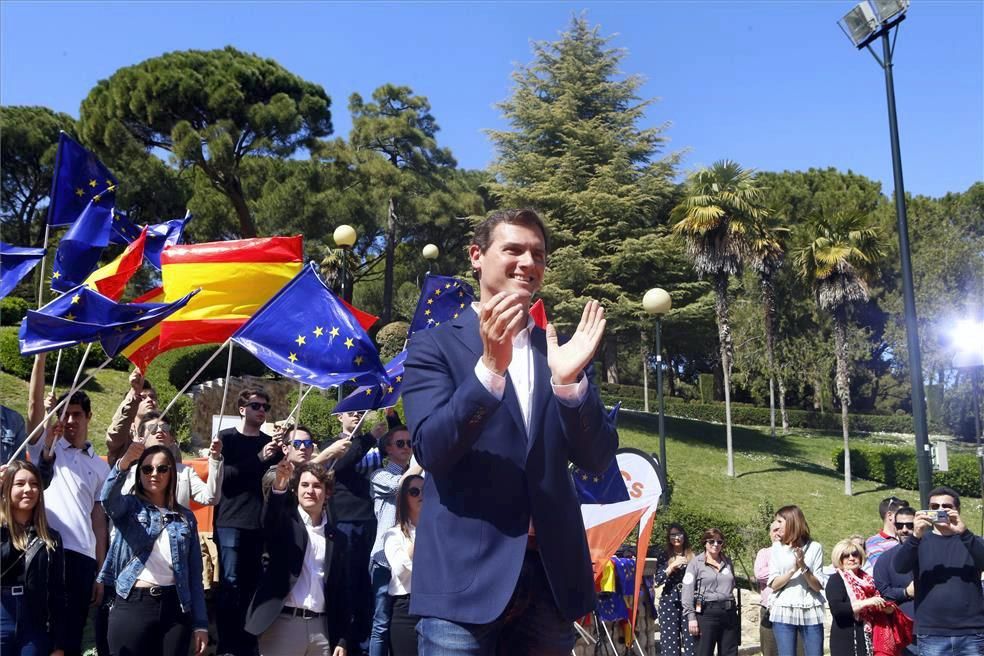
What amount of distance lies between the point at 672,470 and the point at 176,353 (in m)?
12.9

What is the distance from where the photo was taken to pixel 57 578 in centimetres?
504

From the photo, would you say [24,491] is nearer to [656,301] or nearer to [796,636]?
[796,636]

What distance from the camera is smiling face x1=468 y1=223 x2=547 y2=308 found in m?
2.63

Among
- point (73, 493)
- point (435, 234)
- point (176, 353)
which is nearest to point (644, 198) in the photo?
point (435, 234)

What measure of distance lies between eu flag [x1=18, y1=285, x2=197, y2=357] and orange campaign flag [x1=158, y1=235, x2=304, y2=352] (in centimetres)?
129

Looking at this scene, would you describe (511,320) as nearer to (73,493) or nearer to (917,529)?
(73,493)

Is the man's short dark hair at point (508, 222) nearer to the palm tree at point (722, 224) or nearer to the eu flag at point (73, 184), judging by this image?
the eu flag at point (73, 184)

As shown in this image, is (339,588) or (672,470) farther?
(672,470)

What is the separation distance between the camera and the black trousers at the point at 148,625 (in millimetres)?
4918

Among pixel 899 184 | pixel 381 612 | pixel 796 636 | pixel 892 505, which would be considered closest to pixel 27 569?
pixel 381 612

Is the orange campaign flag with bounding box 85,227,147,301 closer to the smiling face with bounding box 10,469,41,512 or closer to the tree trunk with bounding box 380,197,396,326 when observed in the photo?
the smiling face with bounding box 10,469,41,512

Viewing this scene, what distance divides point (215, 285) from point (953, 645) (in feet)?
19.5

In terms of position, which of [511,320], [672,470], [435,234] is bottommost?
[672,470]

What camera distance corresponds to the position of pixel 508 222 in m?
2.67
